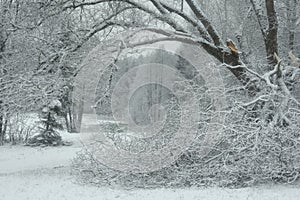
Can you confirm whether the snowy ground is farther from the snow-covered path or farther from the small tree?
the small tree

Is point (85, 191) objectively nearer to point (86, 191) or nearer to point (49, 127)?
point (86, 191)

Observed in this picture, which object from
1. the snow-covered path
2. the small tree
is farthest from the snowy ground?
the small tree

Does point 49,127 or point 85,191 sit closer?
point 85,191

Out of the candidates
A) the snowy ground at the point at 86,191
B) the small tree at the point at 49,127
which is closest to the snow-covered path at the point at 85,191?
the snowy ground at the point at 86,191

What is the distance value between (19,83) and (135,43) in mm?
3500

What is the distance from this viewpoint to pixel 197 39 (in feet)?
39.7

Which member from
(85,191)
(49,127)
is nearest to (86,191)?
(85,191)

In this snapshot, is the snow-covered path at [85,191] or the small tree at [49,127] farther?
the small tree at [49,127]

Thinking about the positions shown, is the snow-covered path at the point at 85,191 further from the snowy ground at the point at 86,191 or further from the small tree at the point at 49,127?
the small tree at the point at 49,127

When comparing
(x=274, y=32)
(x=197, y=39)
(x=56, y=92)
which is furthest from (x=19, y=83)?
(x=274, y=32)

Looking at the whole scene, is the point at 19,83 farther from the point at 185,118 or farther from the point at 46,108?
the point at 46,108

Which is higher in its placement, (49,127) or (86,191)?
(49,127)

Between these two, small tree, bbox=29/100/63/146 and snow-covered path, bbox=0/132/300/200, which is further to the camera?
small tree, bbox=29/100/63/146

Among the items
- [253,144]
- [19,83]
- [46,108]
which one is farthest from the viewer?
[46,108]
